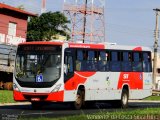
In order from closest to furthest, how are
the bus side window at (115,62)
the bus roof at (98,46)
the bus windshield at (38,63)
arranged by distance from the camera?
the bus windshield at (38,63), the bus roof at (98,46), the bus side window at (115,62)

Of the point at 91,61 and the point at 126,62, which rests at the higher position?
the point at 91,61

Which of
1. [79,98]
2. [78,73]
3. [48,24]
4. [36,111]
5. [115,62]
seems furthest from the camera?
[48,24]

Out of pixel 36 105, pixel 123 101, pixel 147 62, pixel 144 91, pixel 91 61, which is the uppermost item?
pixel 91 61

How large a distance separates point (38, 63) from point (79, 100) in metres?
2.67

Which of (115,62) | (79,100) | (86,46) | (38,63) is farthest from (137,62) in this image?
(38,63)

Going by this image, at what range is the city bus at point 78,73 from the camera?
79.8 ft

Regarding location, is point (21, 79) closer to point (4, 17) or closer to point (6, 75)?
point (6, 75)

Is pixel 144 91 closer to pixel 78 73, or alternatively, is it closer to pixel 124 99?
pixel 124 99

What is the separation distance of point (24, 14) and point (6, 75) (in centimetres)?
1100

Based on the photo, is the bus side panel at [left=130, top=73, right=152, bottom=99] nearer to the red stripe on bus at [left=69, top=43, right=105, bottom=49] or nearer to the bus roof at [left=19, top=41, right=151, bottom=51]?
the bus roof at [left=19, top=41, right=151, bottom=51]

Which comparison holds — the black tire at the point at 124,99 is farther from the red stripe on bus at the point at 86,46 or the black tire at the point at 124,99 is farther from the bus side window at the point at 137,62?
the red stripe on bus at the point at 86,46

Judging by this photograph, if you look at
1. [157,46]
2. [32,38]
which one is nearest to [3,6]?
[32,38]

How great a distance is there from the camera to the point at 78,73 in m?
25.6

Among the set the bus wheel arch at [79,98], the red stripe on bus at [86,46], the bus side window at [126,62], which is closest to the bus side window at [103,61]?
the red stripe on bus at [86,46]
